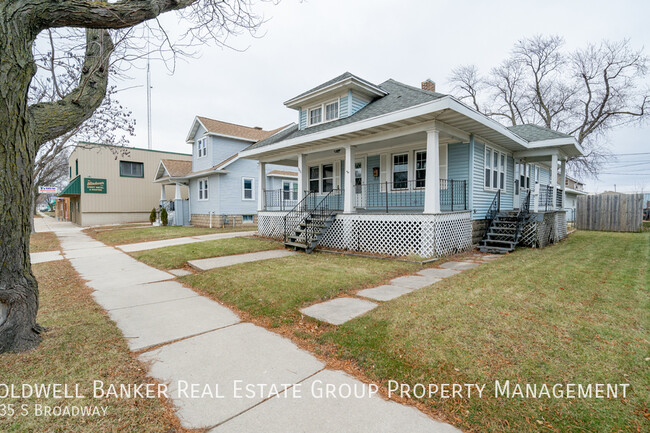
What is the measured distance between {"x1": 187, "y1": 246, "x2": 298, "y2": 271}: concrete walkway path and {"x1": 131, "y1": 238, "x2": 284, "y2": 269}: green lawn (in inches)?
16.2

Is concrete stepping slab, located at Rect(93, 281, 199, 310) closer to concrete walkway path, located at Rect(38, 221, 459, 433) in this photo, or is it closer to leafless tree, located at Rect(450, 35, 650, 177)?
concrete walkway path, located at Rect(38, 221, 459, 433)

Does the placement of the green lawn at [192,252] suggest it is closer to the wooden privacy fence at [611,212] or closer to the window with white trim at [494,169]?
the window with white trim at [494,169]

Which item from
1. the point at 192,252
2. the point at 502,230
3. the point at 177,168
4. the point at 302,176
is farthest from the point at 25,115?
the point at 177,168

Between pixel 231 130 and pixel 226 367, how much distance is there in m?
20.0

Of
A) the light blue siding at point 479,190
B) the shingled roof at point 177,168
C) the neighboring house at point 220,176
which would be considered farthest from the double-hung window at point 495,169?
the shingled roof at point 177,168

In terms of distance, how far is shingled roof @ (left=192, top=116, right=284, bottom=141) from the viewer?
1952 centimetres

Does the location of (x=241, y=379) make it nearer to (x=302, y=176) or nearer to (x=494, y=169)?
(x=302, y=176)

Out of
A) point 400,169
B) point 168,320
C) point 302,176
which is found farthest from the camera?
point 302,176

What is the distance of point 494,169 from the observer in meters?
11.3

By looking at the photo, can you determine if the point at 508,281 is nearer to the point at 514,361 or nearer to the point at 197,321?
the point at 514,361

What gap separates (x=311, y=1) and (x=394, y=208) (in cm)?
728

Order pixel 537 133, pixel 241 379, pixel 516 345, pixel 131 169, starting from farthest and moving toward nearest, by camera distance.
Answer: pixel 131 169
pixel 537 133
pixel 516 345
pixel 241 379

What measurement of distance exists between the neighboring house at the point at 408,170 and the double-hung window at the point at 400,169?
37 millimetres

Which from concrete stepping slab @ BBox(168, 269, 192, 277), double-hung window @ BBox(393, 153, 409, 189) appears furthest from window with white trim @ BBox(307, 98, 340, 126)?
concrete stepping slab @ BBox(168, 269, 192, 277)
